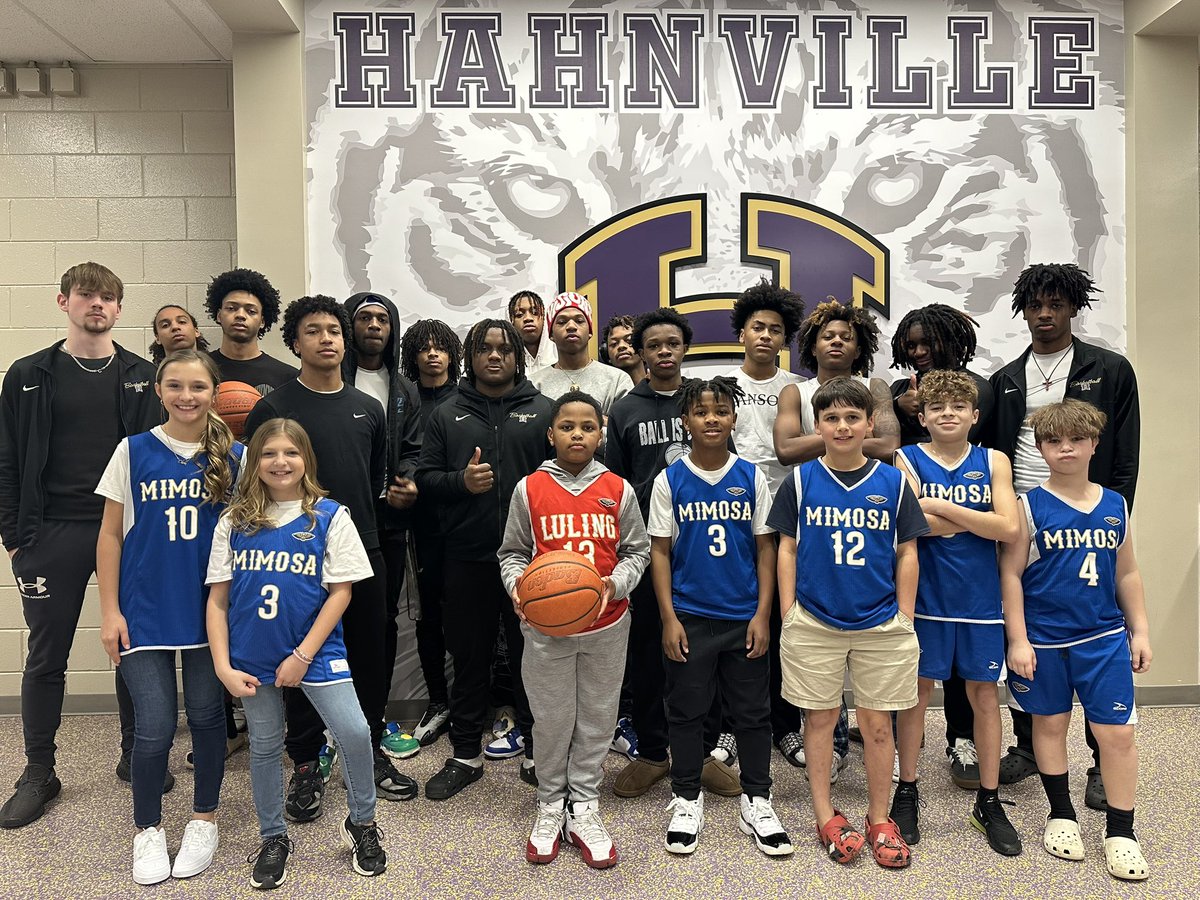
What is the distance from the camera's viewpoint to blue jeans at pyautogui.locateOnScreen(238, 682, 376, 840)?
2281 mm

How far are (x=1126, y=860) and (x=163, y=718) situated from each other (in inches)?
115

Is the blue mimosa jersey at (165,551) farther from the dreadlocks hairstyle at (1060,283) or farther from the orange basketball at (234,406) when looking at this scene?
the dreadlocks hairstyle at (1060,283)

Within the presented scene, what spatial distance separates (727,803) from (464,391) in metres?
1.78

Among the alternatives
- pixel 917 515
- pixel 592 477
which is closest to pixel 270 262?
pixel 592 477

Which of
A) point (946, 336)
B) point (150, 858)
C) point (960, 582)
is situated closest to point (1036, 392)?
point (946, 336)

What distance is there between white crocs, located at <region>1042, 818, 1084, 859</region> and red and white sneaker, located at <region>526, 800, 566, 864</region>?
5.04 feet

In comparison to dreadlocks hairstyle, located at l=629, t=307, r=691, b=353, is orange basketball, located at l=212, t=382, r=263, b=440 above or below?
below

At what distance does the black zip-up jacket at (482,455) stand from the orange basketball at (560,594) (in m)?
0.55

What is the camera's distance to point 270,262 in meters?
3.64

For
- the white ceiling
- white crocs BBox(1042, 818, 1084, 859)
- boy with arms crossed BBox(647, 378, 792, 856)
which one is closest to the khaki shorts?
boy with arms crossed BBox(647, 378, 792, 856)

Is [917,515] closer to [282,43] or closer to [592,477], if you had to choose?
[592,477]

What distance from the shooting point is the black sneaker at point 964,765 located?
2836 mm

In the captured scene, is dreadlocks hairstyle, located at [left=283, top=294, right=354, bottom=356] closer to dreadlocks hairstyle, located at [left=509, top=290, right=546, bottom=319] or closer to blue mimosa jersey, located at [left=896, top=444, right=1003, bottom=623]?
dreadlocks hairstyle, located at [left=509, top=290, right=546, bottom=319]

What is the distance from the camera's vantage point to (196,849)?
2354mm
